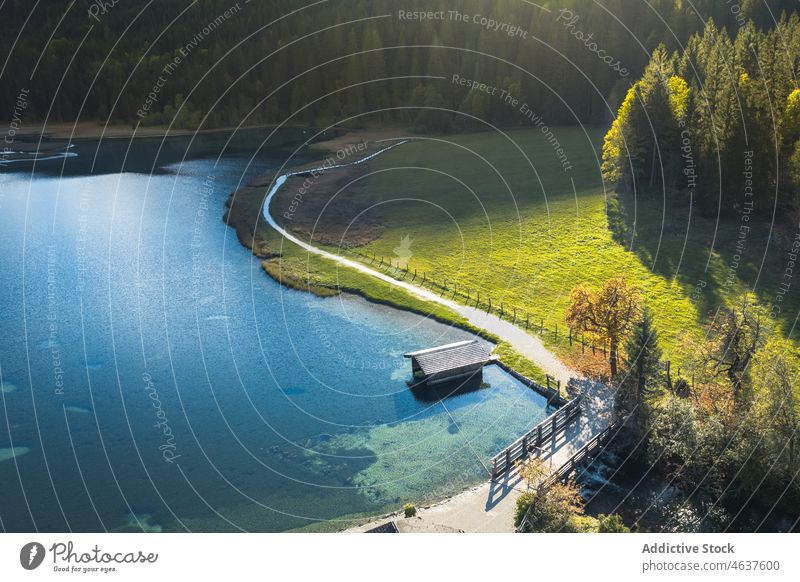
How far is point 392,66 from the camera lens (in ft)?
562

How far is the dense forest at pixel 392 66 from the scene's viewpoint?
158875mm

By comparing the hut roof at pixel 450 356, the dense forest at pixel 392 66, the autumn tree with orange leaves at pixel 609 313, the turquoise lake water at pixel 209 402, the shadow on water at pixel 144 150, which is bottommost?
the turquoise lake water at pixel 209 402

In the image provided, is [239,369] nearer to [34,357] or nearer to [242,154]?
[34,357]

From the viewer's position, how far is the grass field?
73.6m

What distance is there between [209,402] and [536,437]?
2520 cm

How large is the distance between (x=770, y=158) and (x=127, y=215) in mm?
83141

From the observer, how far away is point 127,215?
109062 mm

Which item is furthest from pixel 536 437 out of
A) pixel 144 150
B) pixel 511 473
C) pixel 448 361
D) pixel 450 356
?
pixel 144 150

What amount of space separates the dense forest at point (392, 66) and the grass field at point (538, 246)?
→ 40212 millimetres

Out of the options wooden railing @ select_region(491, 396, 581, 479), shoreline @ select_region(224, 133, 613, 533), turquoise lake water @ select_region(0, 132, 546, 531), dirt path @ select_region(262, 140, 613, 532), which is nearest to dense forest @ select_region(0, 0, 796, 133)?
shoreline @ select_region(224, 133, 613, 533)

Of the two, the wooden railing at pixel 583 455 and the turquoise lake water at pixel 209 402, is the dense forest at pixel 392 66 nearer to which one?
the turquoise lake water at pixel 209 402

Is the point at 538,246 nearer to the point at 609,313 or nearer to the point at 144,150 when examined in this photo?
the point at 609,313

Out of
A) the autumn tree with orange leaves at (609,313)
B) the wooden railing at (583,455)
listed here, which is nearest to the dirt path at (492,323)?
the autumn tree with orange leaves at (609,313)
